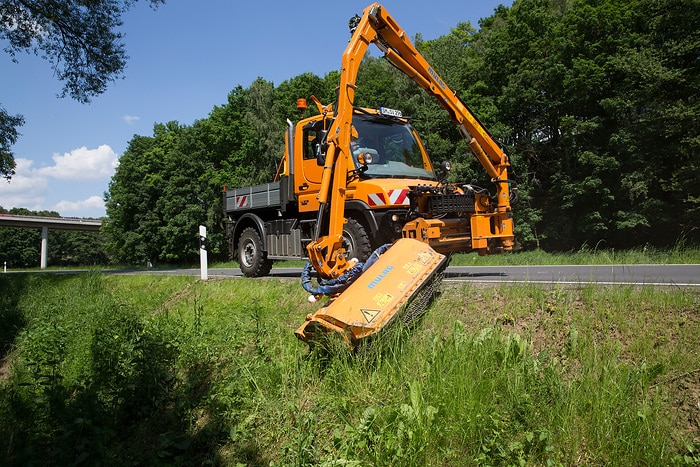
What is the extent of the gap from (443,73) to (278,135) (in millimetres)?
12341

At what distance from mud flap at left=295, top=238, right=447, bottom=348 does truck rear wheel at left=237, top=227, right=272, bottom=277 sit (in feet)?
19.6

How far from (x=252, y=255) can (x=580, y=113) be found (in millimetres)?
20108

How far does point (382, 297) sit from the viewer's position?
4.24 m

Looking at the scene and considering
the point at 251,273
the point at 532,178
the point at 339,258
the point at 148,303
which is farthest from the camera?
the point at 532,178

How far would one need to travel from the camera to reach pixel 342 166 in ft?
20.6

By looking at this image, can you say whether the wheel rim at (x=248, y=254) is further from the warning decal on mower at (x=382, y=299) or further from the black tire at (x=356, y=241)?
the warning decal on mower at (x=382, y=299)

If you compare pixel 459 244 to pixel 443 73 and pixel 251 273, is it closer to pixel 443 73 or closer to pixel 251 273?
pixel 251 273

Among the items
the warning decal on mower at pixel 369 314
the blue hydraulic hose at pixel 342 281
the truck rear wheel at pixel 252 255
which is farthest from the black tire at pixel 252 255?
the warning decal on mower at pixel 369 314

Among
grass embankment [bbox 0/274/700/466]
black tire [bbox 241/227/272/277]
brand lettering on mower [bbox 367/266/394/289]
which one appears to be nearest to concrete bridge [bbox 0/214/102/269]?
black tire [bbox 241/227/272/277]

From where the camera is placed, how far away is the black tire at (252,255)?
10.4 m

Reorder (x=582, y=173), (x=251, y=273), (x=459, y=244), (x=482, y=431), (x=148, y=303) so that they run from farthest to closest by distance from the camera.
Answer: (x=582, y=173)
(x=251, y=273)
(x=148, y=303)
(x=459, y=244)
(x=482, y=431)

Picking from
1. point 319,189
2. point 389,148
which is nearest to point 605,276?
point 389,148

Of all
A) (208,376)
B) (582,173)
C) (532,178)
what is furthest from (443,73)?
(208,376)

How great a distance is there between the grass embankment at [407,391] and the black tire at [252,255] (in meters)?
3.55
